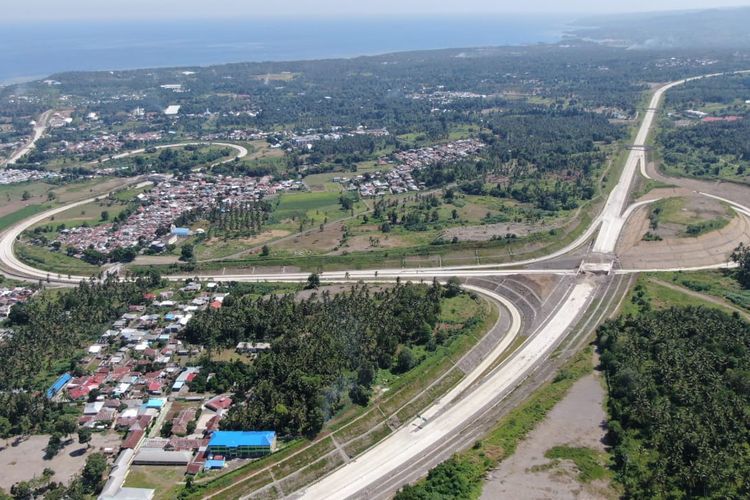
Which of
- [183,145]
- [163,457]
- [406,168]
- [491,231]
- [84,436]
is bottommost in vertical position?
[163,457]

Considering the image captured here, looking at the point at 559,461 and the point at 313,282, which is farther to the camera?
the point at 313,282

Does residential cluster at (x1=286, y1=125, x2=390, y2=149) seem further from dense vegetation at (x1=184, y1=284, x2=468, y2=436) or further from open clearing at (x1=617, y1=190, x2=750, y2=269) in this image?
dense vegetation at (x1=184, y1=284, x2=468, y2=436)

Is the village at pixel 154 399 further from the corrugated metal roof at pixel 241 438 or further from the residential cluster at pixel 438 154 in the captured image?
the residential cluster at pixel 438 154

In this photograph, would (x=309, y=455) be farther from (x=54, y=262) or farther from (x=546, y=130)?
(x=546, y=130)

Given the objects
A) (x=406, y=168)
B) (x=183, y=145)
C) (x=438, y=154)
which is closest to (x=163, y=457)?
(x=406, y=168)

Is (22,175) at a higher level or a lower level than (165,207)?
higher

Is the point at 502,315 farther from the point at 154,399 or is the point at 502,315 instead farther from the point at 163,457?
the point at 163,457
